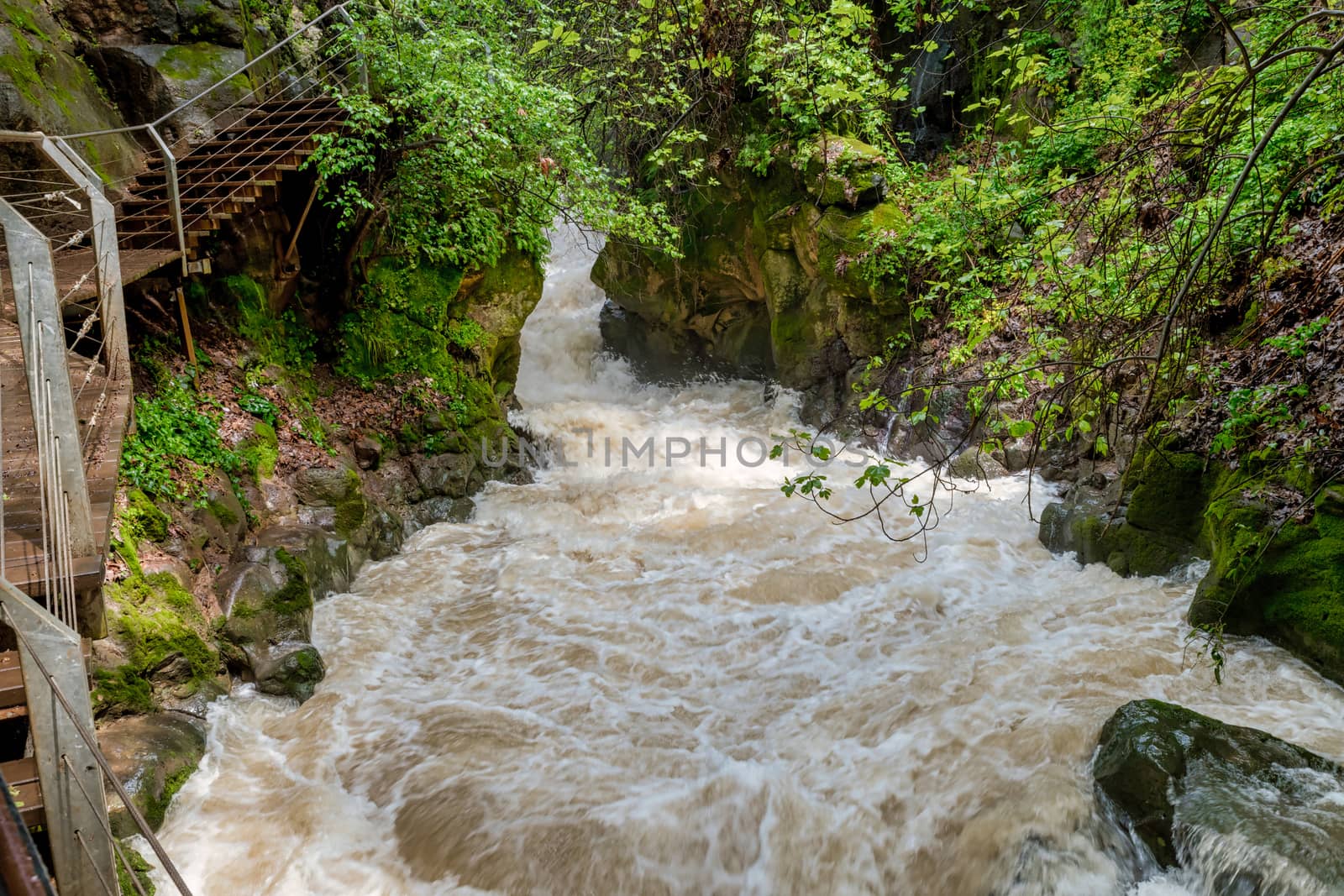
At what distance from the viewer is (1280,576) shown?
15.6 feet

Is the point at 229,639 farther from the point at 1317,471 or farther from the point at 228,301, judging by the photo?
the point at 1317,471

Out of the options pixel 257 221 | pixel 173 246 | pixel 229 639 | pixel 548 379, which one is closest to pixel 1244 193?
pixel 229 639

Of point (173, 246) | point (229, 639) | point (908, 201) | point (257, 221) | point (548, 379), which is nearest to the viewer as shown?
point (229, 639)

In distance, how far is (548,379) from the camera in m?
15.4

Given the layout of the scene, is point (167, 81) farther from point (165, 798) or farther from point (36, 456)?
point (165, 798)

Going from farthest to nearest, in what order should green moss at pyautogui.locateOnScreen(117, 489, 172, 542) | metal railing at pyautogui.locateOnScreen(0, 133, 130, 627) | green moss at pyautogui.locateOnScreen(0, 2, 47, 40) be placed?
green moss at pyautogui.locateOnScreen(0, 2, 47, 40) < green moss at pyautogui.locateOnScreen(117, 489, 172, 542) < metal railing at pyautogui.locateOnScreen(0, 133, 130, 627)

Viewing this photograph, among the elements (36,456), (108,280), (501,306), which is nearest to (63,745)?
(36,456)

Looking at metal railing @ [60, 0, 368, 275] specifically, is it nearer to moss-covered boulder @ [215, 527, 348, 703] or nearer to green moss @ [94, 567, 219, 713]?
moss-covered boulder @ [215, 527, 348, 703]

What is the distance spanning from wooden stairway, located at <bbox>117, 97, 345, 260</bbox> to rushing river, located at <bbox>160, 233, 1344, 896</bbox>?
3.70 metres

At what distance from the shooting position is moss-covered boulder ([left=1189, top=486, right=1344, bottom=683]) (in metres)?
4.49

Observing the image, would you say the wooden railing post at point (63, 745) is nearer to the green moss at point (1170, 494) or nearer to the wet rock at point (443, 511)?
the wet rock at point (443, 511)

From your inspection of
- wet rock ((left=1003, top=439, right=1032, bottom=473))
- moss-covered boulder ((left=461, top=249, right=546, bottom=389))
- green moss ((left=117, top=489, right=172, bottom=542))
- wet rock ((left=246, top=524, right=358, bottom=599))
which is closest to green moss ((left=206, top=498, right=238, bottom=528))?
wet rock ((left=246, top=524, right=358, bottom=599))

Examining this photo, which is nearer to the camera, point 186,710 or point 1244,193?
point 186,710

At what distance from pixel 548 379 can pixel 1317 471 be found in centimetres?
1283
